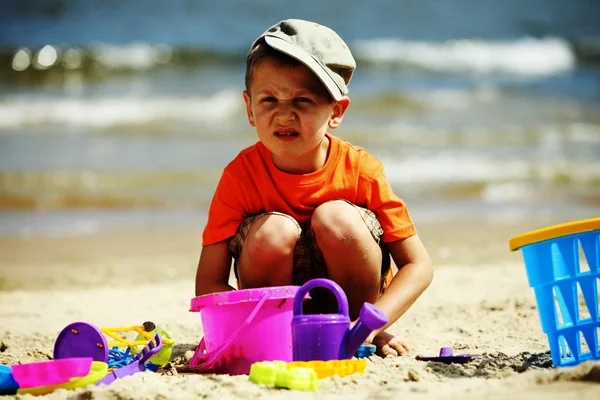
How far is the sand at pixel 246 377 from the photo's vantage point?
7.34 ft

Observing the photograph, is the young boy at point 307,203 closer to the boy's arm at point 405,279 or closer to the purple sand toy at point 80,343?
the boy's arm at point 405,279

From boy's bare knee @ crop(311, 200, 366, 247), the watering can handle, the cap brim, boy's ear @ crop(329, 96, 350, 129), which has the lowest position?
the watering can handle

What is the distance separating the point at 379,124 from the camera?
1056cm

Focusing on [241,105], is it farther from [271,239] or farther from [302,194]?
[271,239]

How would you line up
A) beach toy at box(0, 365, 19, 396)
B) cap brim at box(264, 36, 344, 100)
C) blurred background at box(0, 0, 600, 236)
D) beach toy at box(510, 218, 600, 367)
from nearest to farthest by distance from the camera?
beach toy at box(510, 218, 600, 367) → beach toy at box(0, 365, 19, 396) → cap brim at box(264, 36, 344, 100) → blurred background at box(0, 0, 600, 236)

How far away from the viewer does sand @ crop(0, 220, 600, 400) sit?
88.1 inches

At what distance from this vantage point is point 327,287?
7.51 ft

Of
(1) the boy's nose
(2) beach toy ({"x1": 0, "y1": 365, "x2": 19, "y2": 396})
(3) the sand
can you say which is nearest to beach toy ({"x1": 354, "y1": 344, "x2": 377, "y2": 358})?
(3) the sand

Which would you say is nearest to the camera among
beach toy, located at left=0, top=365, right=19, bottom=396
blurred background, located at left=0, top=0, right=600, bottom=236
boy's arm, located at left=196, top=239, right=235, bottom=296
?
beach toy, located at left=0, top=365, right=19, bottom=396

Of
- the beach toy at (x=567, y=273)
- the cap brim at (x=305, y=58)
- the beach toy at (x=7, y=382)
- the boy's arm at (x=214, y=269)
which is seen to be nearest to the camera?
the beach toy at (x=567, y=273)

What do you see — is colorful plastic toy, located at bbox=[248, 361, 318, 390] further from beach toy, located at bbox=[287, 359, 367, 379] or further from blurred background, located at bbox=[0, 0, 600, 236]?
blurred background, located at bbox=[0, 0, 600, 236]

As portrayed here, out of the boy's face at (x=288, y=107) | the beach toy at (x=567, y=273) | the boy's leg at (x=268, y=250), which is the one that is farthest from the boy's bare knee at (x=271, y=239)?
the beach toy at (x=567, y=273)

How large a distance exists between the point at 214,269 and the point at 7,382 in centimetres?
78

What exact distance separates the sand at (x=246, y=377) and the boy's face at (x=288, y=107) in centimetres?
77
